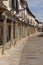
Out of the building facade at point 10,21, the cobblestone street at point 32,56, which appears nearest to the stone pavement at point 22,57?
the cobblestone street at point 32,56

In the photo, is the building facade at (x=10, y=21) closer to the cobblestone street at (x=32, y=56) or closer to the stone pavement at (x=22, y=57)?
the stone pavement at (x=22, y=57)

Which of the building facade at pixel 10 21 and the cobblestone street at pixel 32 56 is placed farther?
the building facade at pixel 10 21

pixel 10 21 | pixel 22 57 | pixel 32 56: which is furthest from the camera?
pixel 10 21

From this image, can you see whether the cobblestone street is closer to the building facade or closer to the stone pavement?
the stone pavement

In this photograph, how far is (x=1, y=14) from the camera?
21.8 meters

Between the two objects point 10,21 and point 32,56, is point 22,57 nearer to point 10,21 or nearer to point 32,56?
point 32,56

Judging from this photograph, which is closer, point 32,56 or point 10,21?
point 32,56

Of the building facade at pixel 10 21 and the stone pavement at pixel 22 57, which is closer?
the stone pavement at pixel 22 57

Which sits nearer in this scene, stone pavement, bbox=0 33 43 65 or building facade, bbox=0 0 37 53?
stone pavement, bbox=0 33 43 65

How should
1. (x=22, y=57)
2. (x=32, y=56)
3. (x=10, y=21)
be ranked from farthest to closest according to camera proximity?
(x=10, y=21)
(x=32, y=56)
(x=22, y=57)

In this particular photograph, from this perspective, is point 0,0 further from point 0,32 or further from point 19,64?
point 0,32

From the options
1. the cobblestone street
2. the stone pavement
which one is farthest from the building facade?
the cobblestone street

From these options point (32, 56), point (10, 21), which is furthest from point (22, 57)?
point (10, 21)

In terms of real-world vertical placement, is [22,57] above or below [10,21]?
below
